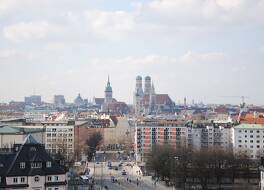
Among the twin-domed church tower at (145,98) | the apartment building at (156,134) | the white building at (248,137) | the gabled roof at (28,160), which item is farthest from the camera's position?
the twin-domed church tower at (145,98)

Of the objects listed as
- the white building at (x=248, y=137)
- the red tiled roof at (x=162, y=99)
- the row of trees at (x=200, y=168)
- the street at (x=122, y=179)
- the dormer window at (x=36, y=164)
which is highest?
the red tiled roof at (x=162, y=99)

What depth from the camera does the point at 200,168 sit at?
4775 cm

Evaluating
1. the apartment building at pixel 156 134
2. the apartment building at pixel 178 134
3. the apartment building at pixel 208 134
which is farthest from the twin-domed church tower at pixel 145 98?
the apartment building at pixel 208 134

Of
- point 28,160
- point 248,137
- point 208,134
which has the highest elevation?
point 208,134

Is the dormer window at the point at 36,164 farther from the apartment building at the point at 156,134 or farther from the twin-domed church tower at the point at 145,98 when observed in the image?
the twin-domed church tower at the point at 145,98

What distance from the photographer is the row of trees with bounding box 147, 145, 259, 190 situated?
47.1 m

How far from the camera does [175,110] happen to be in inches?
6786

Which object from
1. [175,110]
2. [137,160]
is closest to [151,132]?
[137,160]

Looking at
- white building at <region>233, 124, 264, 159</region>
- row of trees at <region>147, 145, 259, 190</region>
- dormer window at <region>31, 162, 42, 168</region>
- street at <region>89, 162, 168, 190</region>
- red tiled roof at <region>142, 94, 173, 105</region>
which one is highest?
red tiled roof at <region>142, 94, 173, 105</region>

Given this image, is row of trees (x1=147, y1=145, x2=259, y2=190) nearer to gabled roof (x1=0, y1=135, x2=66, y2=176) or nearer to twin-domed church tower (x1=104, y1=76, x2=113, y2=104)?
gabled roof (x1=0, y1=135, x2=66, y2=176)

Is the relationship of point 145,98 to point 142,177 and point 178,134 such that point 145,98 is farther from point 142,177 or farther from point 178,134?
point 142,177

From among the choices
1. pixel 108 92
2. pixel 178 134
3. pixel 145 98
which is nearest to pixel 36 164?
pixel 178 134

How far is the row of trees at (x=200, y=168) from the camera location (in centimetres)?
4709

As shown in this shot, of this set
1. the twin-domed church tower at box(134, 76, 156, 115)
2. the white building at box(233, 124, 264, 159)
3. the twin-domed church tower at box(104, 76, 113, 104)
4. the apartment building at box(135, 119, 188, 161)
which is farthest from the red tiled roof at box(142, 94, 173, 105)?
the white building at box(233, 124, 264, 159)
